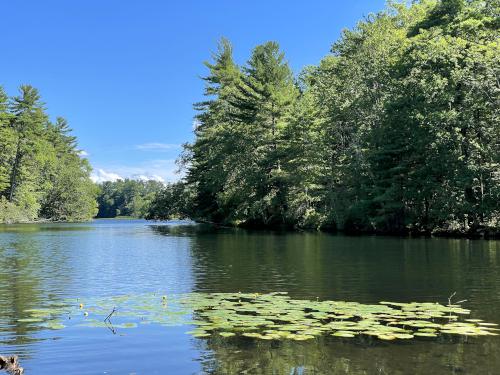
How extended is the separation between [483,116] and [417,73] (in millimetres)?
5790

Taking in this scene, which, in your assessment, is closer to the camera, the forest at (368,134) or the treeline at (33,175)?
the forest at (368,134)

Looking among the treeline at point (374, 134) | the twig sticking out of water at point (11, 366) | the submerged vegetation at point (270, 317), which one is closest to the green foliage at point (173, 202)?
the treeline at point (374, 134)

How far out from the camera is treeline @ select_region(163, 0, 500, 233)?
104 ft

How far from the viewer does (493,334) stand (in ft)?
26.6

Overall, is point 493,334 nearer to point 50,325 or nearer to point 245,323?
point 245,323

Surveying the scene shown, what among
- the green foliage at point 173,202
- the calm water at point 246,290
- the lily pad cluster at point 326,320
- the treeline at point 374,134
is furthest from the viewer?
the green foliage at point 173,202

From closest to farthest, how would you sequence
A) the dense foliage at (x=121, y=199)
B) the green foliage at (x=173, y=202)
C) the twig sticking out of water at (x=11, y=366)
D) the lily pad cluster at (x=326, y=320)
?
the twig sticking out of water at (x=11, y=366)
the lily pad cluster at (x=326, y=320)
the green foliage at (x=173, y=202)
the dense foliage at (x=121, y=199)

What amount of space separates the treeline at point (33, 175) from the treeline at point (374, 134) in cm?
2965

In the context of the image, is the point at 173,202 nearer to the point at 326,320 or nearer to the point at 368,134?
the point at 368,134

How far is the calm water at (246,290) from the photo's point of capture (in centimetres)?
683

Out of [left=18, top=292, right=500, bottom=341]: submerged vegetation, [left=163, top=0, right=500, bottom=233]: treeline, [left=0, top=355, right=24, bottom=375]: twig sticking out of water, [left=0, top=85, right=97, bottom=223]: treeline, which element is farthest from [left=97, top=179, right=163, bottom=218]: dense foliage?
[left=0, top=355, right=24, bottom=375]: twig sticking out of water

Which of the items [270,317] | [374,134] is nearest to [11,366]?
[270,317]

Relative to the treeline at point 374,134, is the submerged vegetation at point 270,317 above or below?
below

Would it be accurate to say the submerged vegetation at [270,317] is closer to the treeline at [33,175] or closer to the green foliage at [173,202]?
the green foliage at [173,202]
